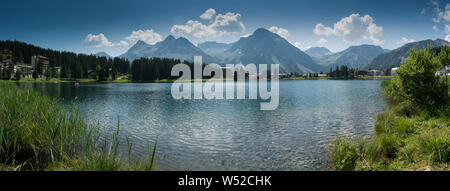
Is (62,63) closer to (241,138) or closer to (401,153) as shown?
(241,138)

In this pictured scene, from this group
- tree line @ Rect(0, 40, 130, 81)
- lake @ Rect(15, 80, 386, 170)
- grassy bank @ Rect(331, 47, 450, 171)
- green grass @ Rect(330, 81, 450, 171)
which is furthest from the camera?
tree line @ Rect(0, 40, 130, 81)

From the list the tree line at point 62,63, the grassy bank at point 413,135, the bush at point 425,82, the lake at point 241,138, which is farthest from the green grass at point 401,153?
the tree line at point 62,63

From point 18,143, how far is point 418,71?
1056 inches

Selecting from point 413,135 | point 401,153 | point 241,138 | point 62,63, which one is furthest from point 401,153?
point 62,63

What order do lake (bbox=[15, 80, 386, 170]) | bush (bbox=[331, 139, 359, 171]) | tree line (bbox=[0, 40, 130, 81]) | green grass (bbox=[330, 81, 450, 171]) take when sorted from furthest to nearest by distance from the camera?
1. tree line (bbox=[0, 40, 130, 81])
2. lake (bbox=[15, 80, 386, 170])
3. bush (bbox=[331, 139, 359, 171])
4. green grass (bbox=[330, 81, 450, 171])

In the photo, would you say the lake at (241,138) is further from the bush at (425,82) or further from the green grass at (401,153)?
the bush at (425,82)

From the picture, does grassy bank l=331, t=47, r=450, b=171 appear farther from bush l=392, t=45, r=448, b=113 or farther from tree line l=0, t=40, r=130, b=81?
tree line l=0, t=40, r=130, b=81

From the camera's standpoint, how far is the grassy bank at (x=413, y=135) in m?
10.1

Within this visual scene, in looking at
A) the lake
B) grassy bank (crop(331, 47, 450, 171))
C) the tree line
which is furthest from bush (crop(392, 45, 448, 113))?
the tree line

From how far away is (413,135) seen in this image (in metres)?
→ 13.8

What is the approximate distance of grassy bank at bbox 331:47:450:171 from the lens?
33.2ft

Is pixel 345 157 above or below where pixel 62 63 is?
below
